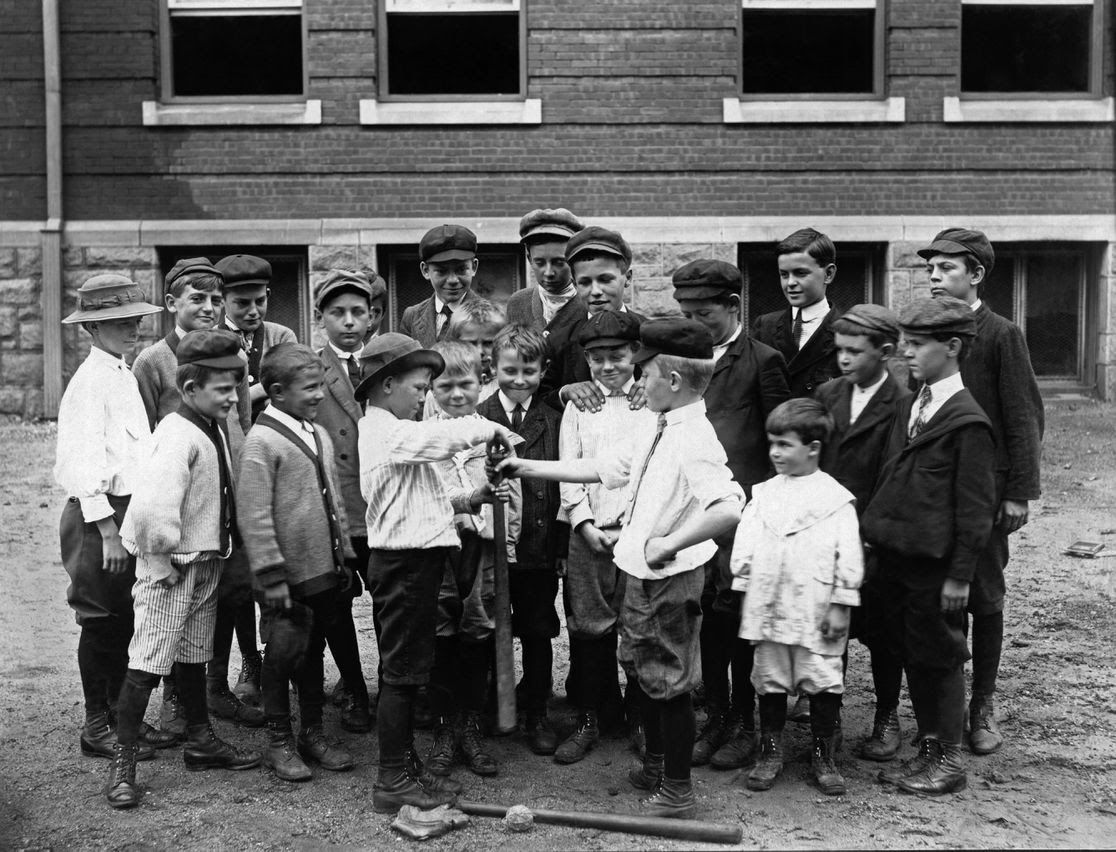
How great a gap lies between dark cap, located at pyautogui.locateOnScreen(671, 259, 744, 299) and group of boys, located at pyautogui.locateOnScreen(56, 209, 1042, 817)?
13mm

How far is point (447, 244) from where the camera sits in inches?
217

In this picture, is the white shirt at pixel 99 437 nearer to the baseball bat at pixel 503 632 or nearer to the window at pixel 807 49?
the baseball bat at pixel 503 632

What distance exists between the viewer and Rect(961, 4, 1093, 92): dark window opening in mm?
12102

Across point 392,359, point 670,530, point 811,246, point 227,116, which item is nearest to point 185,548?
point 392,359

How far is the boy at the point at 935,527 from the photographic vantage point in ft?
14.4

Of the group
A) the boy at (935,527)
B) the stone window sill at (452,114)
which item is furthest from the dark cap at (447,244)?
the stone window sill at (452,114)

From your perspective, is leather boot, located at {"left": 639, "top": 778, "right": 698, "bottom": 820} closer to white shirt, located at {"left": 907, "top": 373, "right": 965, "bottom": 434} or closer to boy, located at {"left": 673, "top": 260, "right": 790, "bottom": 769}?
boy, located at {"left": 673, "top": 260, "right": 790, "bottom": 769}

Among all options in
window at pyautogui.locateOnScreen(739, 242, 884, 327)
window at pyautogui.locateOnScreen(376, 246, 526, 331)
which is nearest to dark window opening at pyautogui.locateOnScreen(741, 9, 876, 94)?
window at pyautogui.locateOnScreen(739, 242, 884, 327)

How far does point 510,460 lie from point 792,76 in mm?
8918

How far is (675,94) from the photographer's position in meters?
11.7

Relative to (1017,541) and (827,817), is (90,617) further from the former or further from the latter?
(1017,541)

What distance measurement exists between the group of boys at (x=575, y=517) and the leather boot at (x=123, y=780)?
0.04 ft

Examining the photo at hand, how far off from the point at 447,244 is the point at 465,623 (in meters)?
1.77

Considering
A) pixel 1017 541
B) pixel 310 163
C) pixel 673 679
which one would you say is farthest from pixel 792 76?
pixel 673 679
